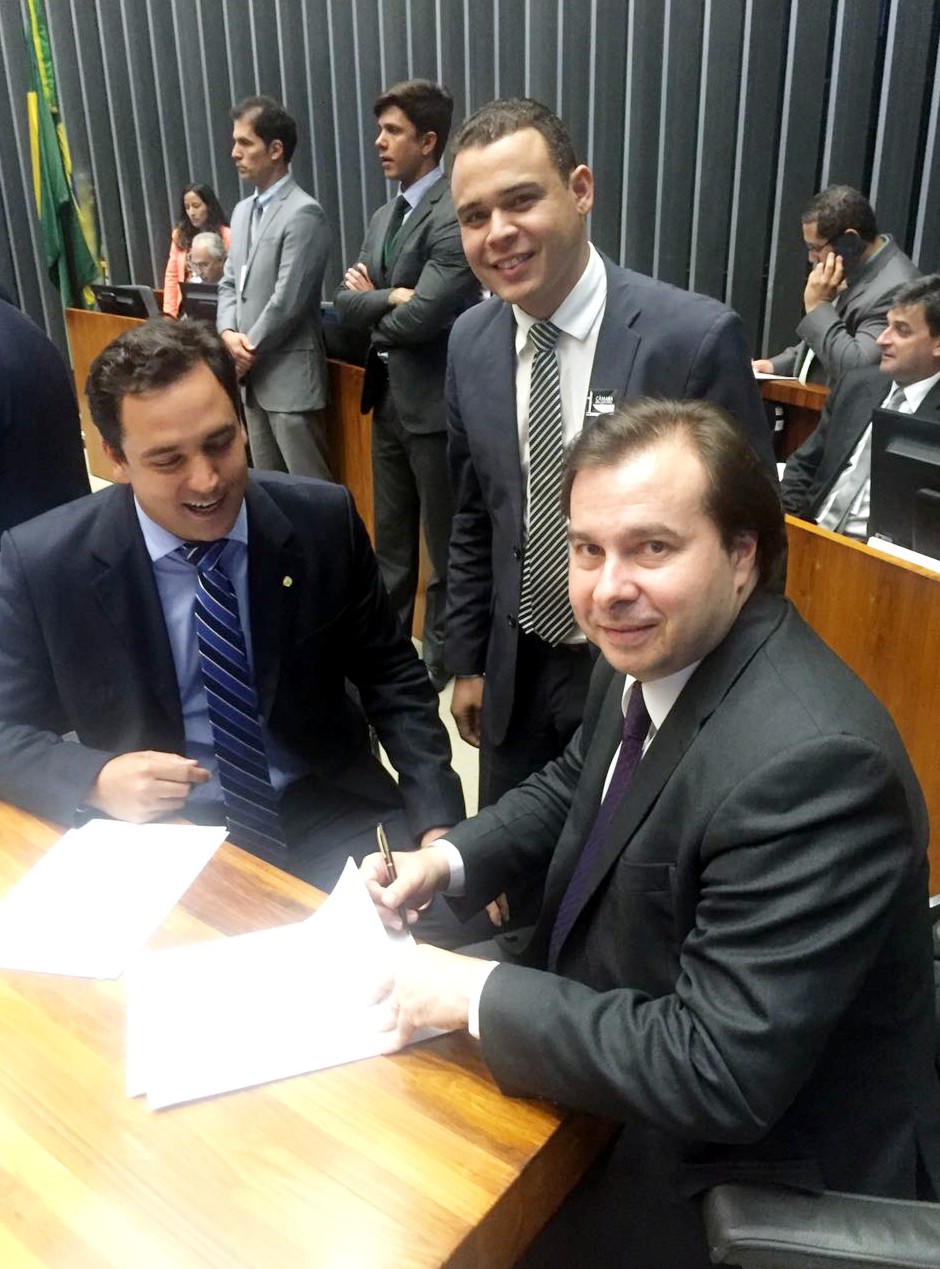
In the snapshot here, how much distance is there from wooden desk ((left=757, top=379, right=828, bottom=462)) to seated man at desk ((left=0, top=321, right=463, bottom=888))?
2396mm

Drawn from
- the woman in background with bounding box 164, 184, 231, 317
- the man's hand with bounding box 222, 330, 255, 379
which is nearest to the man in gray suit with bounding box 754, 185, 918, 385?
the man's hand with bounding box 222, 330, 255, 379

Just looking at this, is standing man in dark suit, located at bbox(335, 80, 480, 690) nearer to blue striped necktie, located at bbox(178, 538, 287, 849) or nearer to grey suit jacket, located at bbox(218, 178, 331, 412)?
grey suit jacket, located at bbox(218, 178, 331, 412)

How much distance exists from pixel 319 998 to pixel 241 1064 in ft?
0.36

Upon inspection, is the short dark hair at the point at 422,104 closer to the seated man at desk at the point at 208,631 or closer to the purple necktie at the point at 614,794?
the seated man at desk at the point at 208,631

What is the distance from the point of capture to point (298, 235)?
155 inches

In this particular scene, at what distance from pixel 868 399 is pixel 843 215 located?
865 mm

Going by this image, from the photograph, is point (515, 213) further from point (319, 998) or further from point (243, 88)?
point (243, 88)

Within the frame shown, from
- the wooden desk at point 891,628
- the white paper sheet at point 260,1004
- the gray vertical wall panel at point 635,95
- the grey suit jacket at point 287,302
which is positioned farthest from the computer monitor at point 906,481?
the grey suit jacket at point 287,302

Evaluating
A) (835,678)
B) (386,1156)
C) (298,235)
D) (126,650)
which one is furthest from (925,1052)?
(298,235)

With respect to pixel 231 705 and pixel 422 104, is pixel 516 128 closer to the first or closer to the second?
pixel 231 705

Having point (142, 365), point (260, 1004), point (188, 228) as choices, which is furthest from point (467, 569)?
point (188, 228)

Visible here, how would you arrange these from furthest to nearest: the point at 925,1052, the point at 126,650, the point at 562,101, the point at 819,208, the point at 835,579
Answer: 1. the point at 562,101
2. the point at 819,208
3. the point at 835,579
4. the point at 126,650
5. the point at 925,1052

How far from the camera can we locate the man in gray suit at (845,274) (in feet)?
11.4

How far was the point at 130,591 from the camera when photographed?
166cm
